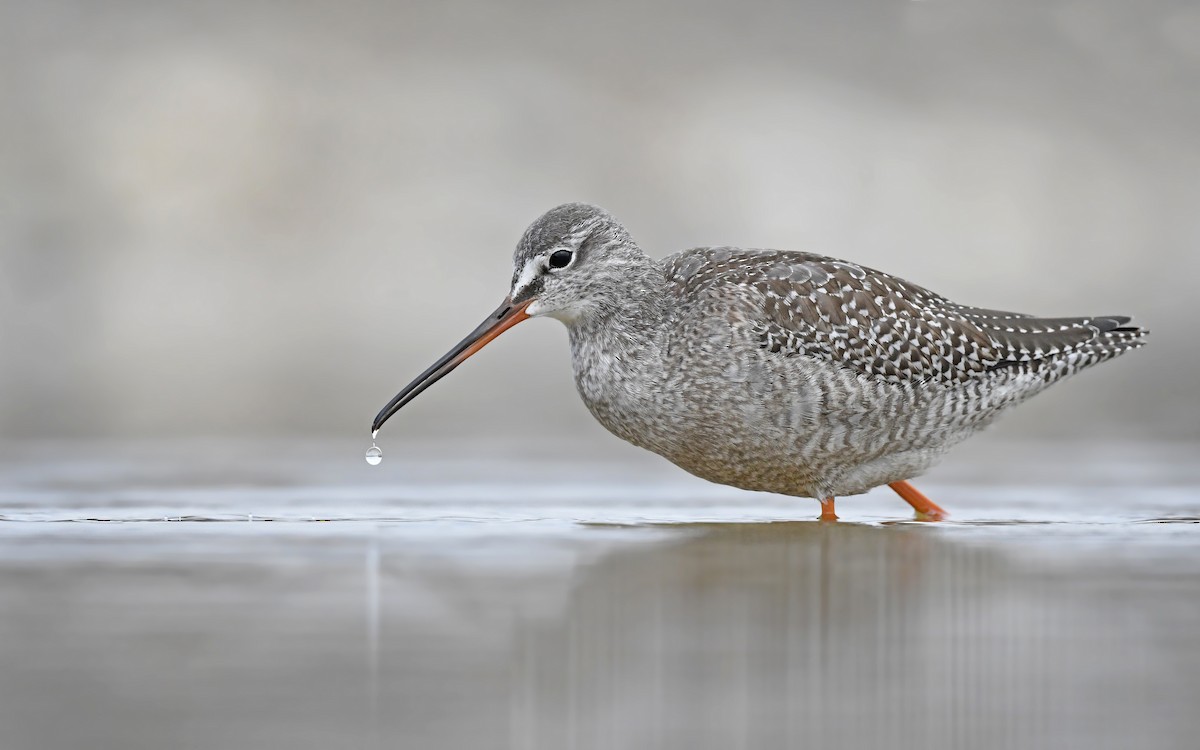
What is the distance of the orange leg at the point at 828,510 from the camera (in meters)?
8.32

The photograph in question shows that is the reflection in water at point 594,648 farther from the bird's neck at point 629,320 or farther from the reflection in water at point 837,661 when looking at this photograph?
the bird's neck at point 629,320

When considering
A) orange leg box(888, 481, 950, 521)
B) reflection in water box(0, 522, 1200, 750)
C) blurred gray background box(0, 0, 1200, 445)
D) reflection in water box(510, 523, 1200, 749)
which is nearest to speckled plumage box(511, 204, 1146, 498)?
orange leg box(888, 481, 950, 521)

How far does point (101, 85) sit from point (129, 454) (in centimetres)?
780

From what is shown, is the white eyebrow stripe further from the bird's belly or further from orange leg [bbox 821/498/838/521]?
orange leg [bbox 821/498/838/521]

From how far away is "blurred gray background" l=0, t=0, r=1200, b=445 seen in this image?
15578 mm

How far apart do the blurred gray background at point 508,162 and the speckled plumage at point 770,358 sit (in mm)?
5667

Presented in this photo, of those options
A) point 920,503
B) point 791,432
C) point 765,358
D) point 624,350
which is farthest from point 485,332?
point 920,503

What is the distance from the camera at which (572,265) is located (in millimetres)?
8539

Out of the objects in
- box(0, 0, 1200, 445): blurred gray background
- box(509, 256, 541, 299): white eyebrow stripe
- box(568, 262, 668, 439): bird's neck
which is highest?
box(0, 0, 1200, 445): blurred gray background

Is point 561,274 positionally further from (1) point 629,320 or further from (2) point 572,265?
(1) point 629,320

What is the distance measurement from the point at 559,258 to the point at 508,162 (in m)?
8.35

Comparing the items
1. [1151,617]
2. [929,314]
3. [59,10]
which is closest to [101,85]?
[59,10]

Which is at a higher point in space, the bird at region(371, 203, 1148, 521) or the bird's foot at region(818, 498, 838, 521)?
the bird at region(371, 203, 1148, 521)

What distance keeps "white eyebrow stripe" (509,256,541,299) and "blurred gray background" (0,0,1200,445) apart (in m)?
5.84
